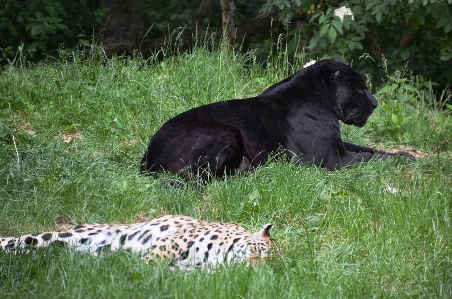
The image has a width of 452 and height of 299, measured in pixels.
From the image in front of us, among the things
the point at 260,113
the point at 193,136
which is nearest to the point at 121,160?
the point at 193,136

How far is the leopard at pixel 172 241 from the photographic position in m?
4.26

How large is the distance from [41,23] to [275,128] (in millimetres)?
6039

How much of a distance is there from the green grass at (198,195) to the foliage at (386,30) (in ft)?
2.90

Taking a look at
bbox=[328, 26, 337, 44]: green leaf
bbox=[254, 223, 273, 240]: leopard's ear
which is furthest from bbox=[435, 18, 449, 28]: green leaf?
bbox=[254, 223, 273, 240]: leopard's ear

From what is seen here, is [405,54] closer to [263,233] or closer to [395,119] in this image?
[395,119]

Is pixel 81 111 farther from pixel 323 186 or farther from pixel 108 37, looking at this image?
pixel 108 37

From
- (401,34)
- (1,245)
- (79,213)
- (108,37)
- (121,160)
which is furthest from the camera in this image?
(108,37)

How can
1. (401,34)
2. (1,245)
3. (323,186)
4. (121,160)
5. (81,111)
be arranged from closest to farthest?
(1,245), (323,186), (121,160), (81,111), (401,34)

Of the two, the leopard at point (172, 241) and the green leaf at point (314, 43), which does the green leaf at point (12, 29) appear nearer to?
the green leaf at point (314, 43)

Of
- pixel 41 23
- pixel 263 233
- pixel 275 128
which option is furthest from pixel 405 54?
pixel 263 233

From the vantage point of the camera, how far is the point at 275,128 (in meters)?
6.80

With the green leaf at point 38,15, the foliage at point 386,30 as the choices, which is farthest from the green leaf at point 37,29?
the foliage at point 386,30

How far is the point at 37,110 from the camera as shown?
25.1 feet

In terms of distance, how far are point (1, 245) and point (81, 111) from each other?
331 cm
